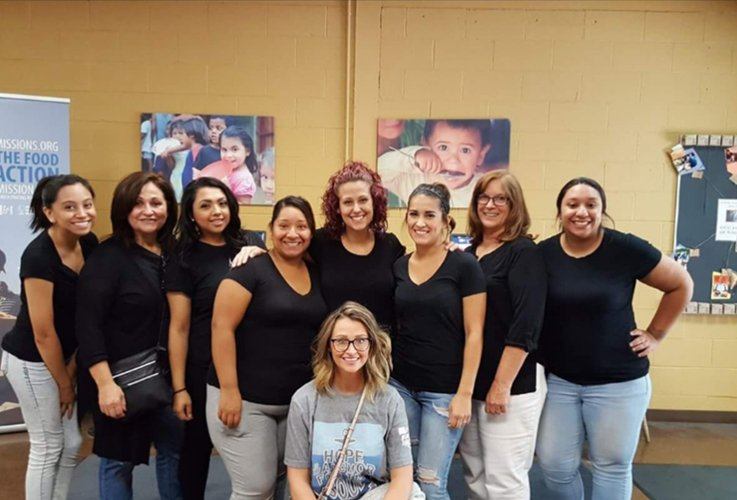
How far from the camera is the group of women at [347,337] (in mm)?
1633

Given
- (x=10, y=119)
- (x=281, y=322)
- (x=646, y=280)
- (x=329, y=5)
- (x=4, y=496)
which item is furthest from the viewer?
(x=329, y=5)

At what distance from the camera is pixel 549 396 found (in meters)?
1.84

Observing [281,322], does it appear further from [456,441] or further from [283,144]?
[283,144]

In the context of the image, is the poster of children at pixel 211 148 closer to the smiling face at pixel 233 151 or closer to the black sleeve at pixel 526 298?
the smiling face at pixel 233 151

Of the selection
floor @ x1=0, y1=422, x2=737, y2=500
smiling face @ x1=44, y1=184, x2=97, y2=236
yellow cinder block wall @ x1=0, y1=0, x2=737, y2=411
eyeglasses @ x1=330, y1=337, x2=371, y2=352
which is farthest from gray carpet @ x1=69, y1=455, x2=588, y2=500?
yellow cinder block wall @ x1=0, y1=0, x2=737, y2=411

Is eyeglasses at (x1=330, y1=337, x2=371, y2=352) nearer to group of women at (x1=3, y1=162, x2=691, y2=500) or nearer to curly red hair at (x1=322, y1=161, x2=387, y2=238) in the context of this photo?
group of women at (x1=3, y1=162, x2=691, y2=500)

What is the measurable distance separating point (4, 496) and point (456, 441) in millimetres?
2164

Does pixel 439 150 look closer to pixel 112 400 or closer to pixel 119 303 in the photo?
pixel 119 303

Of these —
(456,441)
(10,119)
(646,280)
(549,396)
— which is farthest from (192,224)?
(10,119)

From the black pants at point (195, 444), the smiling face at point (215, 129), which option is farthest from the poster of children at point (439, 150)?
the black pants at point (195, 444)

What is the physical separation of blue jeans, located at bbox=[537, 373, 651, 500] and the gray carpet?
2.16 feet

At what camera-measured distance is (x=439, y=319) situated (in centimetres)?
165

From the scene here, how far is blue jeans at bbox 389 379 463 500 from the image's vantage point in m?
1.68

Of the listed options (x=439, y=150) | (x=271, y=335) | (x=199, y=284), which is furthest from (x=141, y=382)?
(x=439, y=150)
